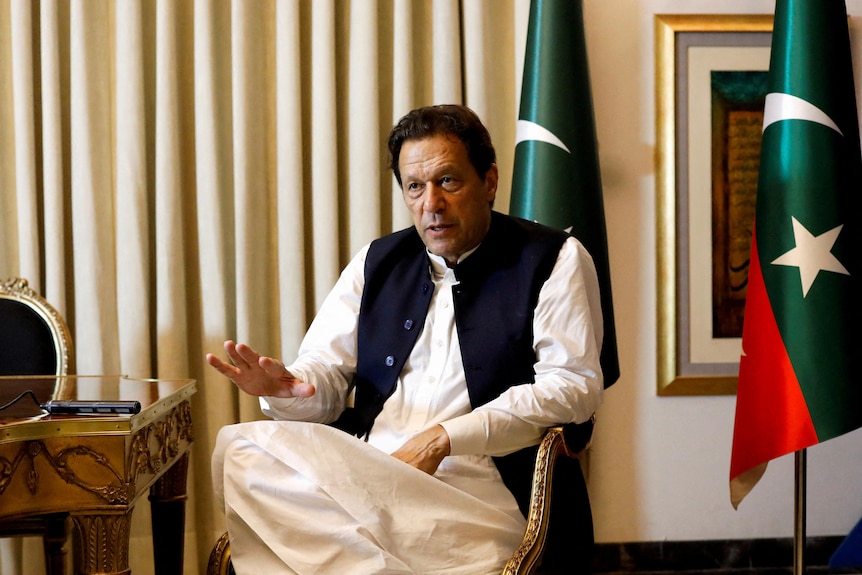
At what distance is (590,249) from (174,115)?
1.59m

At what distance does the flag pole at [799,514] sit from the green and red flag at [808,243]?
0.13m

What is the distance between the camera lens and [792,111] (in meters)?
2.76

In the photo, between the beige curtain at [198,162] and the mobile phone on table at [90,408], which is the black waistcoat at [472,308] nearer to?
the mobile phone on table at [90,408]

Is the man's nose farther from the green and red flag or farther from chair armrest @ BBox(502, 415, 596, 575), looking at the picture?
the green and red flag

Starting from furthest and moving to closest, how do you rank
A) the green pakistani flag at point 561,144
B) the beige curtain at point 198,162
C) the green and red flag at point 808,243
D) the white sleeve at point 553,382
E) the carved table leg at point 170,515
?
the beige curtain at point 198,162
the green pakistani flag at point 561,144
the green and red flag at point 808,243
the carved table leg at point 170,515
the white sleeve at point 553,382

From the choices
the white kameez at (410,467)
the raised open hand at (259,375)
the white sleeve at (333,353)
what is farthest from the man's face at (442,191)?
the raised open hand at (259,375)

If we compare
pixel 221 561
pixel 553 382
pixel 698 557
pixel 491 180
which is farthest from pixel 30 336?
pixel 698 557

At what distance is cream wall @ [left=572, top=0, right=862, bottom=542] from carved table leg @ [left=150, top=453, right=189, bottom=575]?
1.63m

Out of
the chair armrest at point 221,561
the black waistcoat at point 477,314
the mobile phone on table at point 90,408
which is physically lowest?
the chair armrest at point 221,561

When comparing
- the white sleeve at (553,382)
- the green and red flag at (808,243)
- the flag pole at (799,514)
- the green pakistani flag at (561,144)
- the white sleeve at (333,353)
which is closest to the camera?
the white sleeve at (553,382)

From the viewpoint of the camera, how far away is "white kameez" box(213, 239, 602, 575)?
177cm

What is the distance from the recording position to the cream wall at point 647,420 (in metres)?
3.39

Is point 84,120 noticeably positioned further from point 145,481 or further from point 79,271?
point 145,481

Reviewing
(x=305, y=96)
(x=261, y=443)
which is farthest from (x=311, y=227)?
(x=261, y=443)
